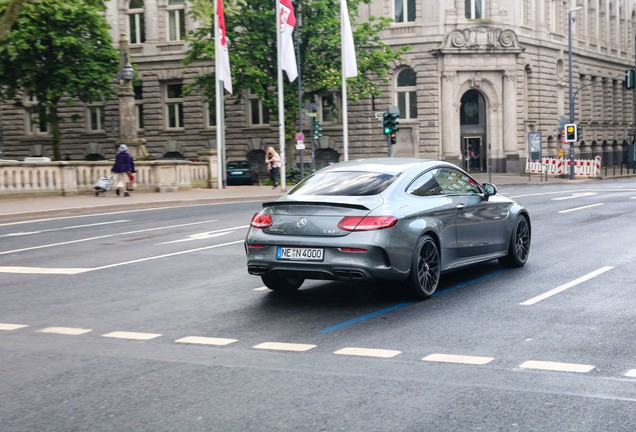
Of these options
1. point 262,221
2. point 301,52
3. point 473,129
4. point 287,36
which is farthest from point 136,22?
point 262,221

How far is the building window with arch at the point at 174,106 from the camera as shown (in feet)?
181

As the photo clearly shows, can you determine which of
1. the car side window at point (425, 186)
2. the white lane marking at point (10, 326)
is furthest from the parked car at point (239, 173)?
the white lane marking at point (10, 326)

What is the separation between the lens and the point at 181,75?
178ft

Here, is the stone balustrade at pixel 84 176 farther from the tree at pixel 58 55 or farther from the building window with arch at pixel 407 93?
the building window with arch at pixel 407 93

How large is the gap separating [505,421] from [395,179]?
15.1ft

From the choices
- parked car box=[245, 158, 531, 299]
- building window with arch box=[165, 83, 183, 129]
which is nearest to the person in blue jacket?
parked car box=[245, 158, 531, 299]

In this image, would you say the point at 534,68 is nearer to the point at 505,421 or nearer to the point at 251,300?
the point at 251,300

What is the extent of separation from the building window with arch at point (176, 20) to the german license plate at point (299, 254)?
4740 centimetres

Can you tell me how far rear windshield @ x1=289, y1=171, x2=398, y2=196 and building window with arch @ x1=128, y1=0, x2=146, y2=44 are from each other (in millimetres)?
47877

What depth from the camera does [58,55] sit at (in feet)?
152

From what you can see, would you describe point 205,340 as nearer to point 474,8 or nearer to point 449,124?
point 449,124

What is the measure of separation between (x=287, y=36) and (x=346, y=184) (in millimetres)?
26057

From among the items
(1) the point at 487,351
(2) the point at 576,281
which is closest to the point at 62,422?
(1) the point at 487,351

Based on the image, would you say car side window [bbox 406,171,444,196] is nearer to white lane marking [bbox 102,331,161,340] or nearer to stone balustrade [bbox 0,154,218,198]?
white lane marking [bbox 102,331,161,340]
